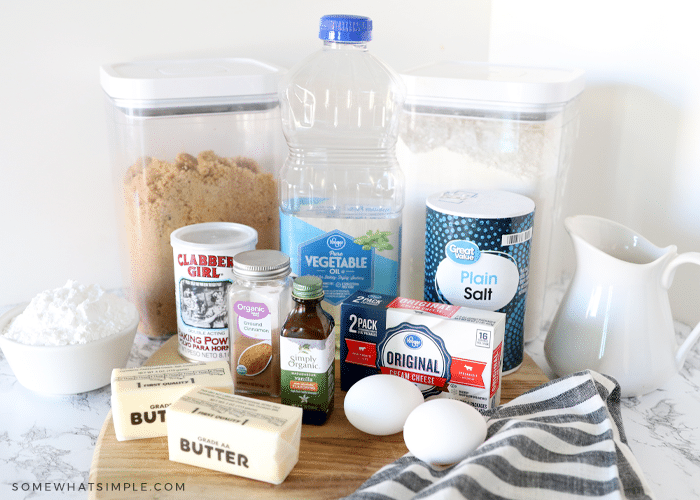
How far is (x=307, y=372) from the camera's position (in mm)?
788

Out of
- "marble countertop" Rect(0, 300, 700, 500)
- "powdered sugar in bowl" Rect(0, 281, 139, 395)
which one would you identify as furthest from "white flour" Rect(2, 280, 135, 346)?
"marble countertop" Rect(0, 300, 700, 500)

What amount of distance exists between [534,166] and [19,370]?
78 centimetres

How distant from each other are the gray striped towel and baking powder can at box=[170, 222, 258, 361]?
0.35 meters

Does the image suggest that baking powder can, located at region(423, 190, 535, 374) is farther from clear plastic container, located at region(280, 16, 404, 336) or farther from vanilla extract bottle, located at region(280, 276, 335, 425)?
vanilla extract bottle, located at region(280, 276, 335, 425)

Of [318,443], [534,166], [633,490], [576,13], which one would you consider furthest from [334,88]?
[633,490]

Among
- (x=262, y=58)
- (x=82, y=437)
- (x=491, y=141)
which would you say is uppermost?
A: (x=262, y=58)

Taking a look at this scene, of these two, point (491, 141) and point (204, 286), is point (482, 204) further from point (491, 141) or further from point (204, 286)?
point (204, 286)

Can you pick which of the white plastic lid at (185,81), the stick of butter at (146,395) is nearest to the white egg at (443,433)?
the stick of butter at (146,395)

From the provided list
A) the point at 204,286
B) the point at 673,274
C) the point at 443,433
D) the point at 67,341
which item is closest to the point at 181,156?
the point at 204,286

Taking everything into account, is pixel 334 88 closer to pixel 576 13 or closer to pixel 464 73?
pixel 464 73

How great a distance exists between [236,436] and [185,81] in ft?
1.77

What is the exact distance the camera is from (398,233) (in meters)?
0.95

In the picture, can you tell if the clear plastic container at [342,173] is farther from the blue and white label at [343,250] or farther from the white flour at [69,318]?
the white flour at [69,318]

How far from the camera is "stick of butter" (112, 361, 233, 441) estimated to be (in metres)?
0.74
